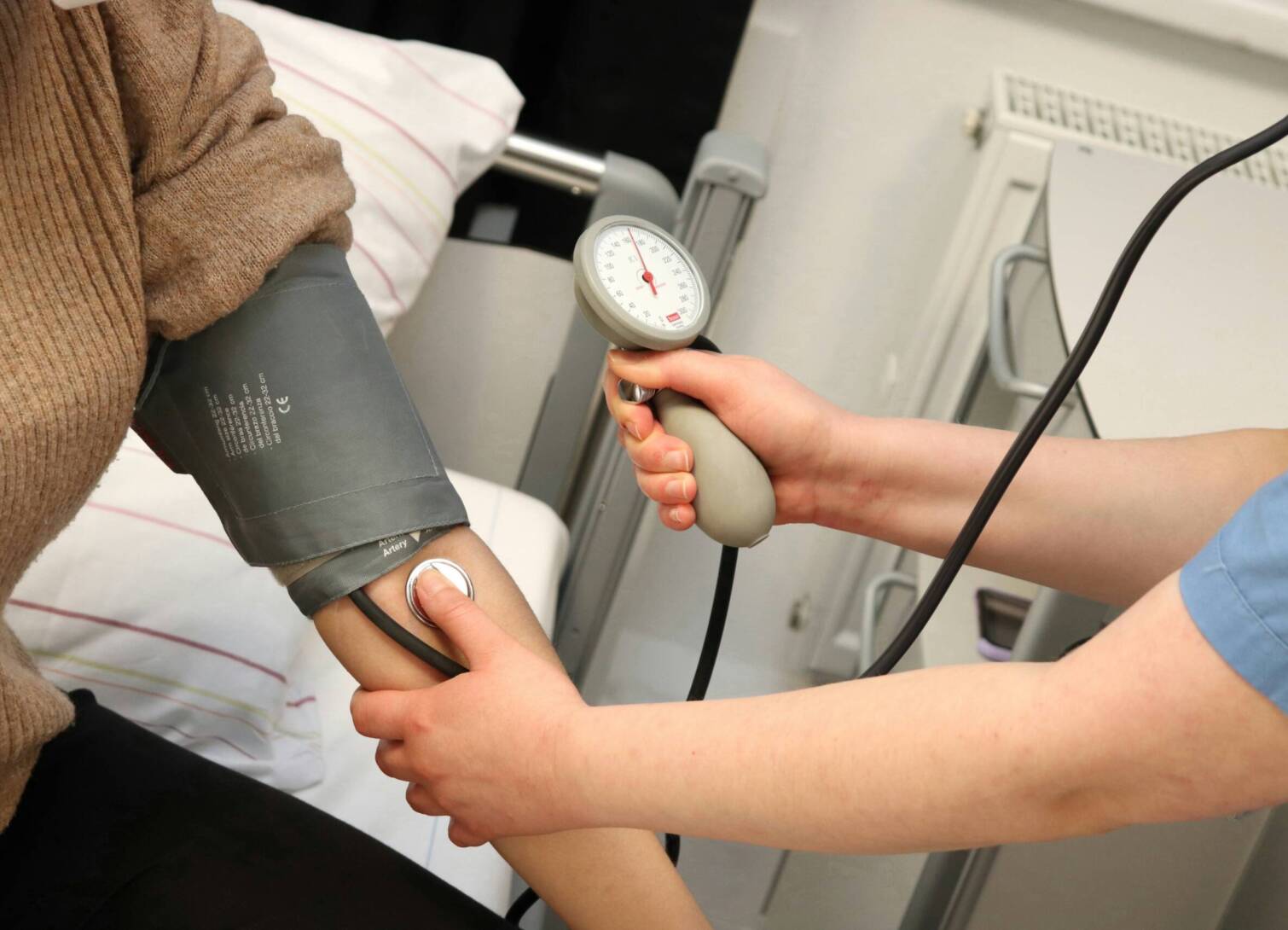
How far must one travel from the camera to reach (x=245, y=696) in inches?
41.6

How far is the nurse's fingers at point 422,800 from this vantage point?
29.2 inches

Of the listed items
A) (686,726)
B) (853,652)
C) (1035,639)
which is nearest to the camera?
(686,726)

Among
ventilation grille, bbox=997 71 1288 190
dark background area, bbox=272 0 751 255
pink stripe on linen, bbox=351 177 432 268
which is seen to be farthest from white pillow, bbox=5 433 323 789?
ventilation grille, bbox=997 71 1288 190

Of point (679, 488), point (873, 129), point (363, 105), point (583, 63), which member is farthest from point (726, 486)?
point (873, 129)

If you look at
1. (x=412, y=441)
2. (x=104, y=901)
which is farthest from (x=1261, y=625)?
(x=104, y=901)

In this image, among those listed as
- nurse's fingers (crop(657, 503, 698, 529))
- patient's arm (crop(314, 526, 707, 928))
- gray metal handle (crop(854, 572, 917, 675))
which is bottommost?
gray metal handle (crop(854, 572, 917, 675))

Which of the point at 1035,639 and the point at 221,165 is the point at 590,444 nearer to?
the point at 1035,639

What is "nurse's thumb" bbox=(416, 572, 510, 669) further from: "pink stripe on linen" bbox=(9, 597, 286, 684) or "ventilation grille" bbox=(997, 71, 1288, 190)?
"ventilation grille" bbox=(997, 71, 1288, 190)

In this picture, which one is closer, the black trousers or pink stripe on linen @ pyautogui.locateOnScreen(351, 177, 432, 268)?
the black trousers

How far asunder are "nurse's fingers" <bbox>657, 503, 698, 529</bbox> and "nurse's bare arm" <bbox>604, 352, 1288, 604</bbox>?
0.03m

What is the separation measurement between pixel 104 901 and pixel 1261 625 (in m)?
0.69

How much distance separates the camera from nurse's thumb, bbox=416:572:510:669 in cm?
73

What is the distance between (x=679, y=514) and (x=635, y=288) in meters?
0.15

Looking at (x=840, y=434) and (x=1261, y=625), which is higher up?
A: (x=1261, y=625)
